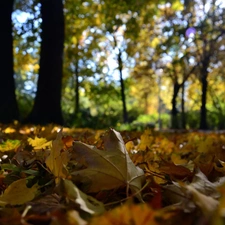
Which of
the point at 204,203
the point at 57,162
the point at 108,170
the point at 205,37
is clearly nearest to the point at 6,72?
the point at 57,162

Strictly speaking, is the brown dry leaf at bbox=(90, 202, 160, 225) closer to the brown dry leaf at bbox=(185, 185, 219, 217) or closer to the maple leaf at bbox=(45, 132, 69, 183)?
the brown dry leaf at bbox=(185, 185, 219, 217)

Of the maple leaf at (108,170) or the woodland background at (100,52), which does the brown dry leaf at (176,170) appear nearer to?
the maple leaf at (108,170)

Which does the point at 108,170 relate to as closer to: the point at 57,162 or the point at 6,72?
the point at 57,162

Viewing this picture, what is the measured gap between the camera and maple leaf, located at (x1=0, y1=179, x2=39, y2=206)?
752 mm

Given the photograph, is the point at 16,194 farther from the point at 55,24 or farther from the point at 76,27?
the point at 76,27

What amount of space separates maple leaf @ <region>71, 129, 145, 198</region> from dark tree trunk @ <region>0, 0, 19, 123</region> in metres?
5.38

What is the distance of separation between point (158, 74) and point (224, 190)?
2497 centimetres

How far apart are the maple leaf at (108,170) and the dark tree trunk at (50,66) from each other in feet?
19.3

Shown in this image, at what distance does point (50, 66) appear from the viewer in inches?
270

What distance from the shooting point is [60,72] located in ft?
23.1

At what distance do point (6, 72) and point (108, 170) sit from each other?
5.94 meters

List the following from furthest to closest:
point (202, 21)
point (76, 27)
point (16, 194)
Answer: point (202, 21), point (76, 27), point (16, 194)

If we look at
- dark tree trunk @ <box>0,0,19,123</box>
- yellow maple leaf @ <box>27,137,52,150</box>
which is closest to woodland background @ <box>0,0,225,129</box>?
dark tree trunk @ <box>0,0,19,123</box>

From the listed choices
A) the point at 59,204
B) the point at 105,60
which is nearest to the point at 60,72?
the point at 59,204
